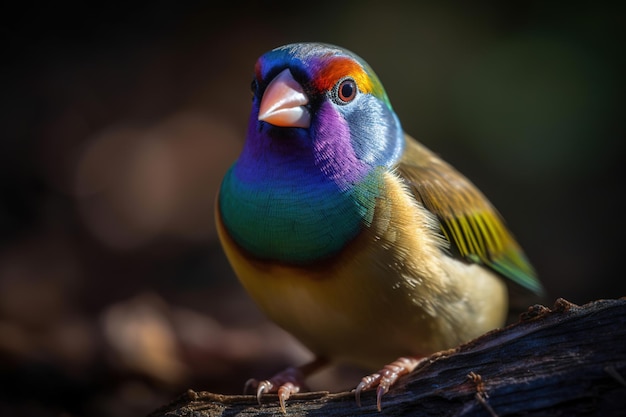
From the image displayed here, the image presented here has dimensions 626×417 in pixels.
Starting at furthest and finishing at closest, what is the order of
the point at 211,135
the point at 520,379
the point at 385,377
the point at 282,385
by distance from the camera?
the point at 211,135 → the point at 282,385 → the point at 385,377 → the point at 520,379

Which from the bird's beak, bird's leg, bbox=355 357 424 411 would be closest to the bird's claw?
bird's leg, bbox=355 357 424 411

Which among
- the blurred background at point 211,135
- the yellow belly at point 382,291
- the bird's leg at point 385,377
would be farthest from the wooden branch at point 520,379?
the blurred background at point 211,135

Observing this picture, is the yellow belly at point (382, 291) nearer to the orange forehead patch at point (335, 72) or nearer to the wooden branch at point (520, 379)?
the wooden branch at point (520, 379)

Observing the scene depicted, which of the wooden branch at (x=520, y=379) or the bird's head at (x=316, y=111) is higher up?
the bird's head at (x=316, y=111)

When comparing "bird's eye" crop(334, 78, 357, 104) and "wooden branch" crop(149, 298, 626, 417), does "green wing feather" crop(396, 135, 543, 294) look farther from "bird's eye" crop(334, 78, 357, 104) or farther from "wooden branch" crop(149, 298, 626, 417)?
"wooden branch" crop(149, 298, 626, 417)

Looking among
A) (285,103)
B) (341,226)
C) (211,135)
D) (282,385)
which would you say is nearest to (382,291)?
(341,226)

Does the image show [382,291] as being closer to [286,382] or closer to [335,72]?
[286,382]

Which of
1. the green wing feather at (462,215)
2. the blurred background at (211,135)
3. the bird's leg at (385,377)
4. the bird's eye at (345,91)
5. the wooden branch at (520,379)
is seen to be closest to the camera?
the wooden branch at (520,379)
